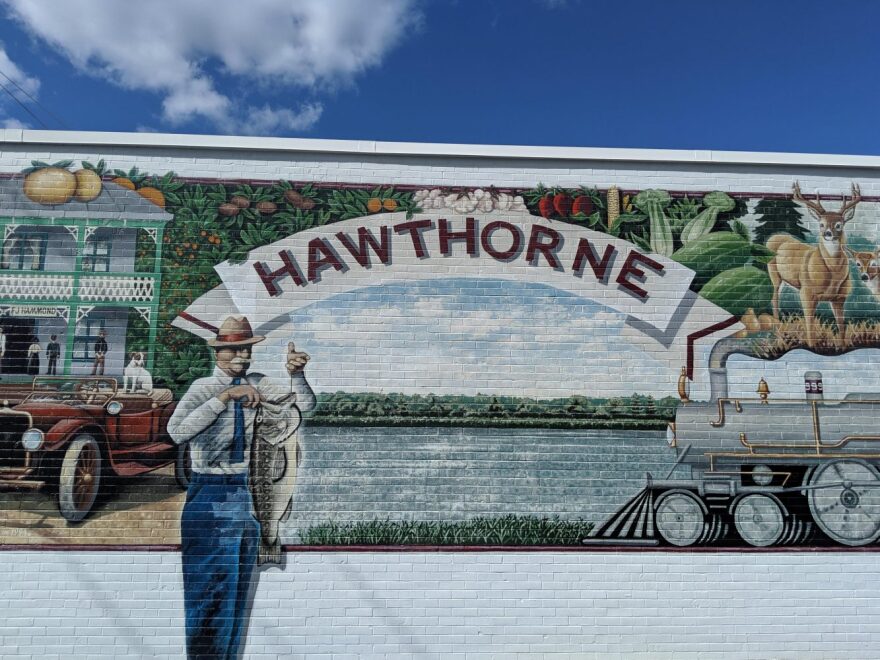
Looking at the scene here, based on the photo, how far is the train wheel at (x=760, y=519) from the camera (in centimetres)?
660

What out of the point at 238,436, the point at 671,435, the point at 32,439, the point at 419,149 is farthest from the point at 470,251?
the point at 32,439

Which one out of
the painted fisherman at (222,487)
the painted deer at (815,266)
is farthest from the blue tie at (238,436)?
the painted deer at (815,266)

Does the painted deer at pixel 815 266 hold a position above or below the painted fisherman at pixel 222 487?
above

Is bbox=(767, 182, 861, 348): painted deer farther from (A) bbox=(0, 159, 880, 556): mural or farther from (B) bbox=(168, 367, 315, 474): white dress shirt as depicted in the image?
(B) bbox=(168, 367, 315, 474): white dress shirt

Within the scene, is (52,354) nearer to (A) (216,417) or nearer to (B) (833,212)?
(A) (216,417)

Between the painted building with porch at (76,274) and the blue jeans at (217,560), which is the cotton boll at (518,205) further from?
the blue jeans at (217,560)

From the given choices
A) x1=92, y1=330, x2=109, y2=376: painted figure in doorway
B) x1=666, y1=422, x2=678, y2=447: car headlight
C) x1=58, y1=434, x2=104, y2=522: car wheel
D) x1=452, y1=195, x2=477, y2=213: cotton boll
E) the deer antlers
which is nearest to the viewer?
x1=58, y1=434, x2=104, y2=522: car wheel

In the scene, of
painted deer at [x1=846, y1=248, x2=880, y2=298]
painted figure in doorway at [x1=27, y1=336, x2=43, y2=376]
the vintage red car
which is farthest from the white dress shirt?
painted deer at [x1=846, y1=248, x2=880, y2=298]

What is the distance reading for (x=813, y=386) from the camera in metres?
6.84

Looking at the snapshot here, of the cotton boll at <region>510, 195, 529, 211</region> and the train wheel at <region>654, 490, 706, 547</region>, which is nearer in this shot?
the train wheel at <region>654, 490, 706, 547</region>

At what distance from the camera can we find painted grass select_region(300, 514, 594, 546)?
6.46 m

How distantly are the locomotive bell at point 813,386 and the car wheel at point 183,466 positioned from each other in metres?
6.19

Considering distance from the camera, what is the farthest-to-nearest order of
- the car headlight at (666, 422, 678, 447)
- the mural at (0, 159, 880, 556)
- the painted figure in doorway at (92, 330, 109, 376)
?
the car headlight at (666, 422, 678, 447) → the painted figure in doorway at (92, 330, 109, 376) → the mural at (0, 159, 880, 556)

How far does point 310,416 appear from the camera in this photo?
260 inches
